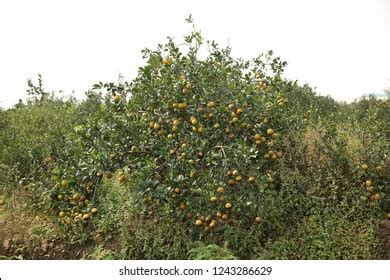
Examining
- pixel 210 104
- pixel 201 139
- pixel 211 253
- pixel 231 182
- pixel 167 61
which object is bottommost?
pixel 211 253

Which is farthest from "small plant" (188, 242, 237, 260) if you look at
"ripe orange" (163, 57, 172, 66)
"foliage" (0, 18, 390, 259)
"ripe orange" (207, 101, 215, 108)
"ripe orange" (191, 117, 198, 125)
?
"ripe orange" (163, 57, 172, 66)

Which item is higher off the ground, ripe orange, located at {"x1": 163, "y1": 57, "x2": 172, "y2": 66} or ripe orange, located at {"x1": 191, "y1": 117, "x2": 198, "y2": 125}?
Answer: ripe orange, located at {"x1": 163, "y1": 57, "x2": 172, "y2": 66}

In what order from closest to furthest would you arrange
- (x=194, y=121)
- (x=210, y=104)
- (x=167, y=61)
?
(x=194, y=121) → (x=210, y=104) → (x=167, y=61)

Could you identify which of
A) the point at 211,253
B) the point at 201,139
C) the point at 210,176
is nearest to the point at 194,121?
the point at 201,139

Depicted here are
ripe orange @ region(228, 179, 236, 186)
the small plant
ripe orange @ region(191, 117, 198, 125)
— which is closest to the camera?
the small plant

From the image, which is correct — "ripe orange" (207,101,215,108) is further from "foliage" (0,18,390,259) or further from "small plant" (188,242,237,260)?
"small plant" (188,242,237,260)

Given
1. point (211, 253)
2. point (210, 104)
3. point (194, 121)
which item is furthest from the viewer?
point (210, 104)

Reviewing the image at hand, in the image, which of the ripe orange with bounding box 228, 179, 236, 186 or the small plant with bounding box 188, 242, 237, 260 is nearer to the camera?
the small plant with bounding box 188, 242, 237, 260

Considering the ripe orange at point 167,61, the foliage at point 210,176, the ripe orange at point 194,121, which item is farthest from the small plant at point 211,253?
the ripe orange at point 167,61

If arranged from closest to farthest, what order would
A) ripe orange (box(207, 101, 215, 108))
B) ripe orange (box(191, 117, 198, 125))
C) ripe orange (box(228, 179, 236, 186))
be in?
ripe orange (box(228, 179, 236, 186)) → ripe orange (box(191, 117, 198, 125)) → ripe orange (box(207, 101, 215, 108))

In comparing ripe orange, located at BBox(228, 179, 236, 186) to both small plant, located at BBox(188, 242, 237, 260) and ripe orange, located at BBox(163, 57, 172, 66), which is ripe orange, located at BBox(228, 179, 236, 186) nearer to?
small plant, located at BBox(188, 242, 237, 260)

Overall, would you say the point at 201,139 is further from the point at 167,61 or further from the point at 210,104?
the point at 167,61

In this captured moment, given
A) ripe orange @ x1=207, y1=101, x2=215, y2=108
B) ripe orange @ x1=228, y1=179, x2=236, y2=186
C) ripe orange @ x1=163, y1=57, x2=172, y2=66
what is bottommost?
ripe orange @ x1=228, y1=179, x2=236, y2=186
